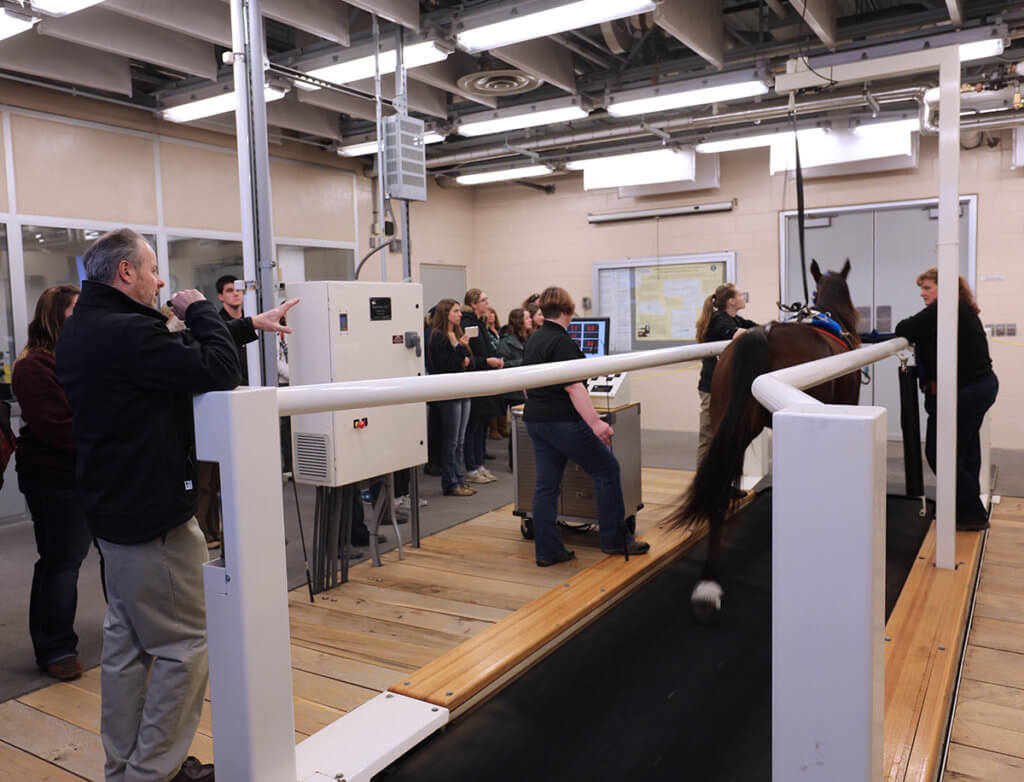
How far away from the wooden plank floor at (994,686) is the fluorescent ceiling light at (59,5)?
5.21 metres

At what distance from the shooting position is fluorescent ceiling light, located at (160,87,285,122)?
6.16 m

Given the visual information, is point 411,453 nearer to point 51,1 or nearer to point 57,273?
point 51,1

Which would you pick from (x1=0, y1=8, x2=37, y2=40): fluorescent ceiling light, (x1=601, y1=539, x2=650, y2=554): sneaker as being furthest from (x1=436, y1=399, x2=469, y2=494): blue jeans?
(x1=0, y1=8, x2=37, y2=40): fluorescent ceiling light

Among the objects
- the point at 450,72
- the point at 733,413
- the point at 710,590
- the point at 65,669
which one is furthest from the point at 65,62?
the point at 710,590

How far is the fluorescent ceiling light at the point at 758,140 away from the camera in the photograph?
7570mm

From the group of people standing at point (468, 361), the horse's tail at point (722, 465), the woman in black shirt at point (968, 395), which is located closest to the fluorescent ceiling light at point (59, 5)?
the group of people standing at point (468, 361)

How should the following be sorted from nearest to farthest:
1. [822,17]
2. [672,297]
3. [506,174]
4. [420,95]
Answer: [822,17] < [420,95] < [506,174] < [672,297]

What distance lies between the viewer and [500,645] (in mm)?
2809

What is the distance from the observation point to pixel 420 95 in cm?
677

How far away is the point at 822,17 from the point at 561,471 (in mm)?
3579

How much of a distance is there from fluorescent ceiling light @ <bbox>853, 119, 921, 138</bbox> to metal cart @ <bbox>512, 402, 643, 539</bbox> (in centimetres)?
421

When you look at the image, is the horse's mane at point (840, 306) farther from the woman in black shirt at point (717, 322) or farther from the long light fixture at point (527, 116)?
the long light fixture at point (527, 116)

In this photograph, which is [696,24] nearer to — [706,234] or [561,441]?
[561,441]

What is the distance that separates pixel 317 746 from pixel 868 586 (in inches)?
67.5
